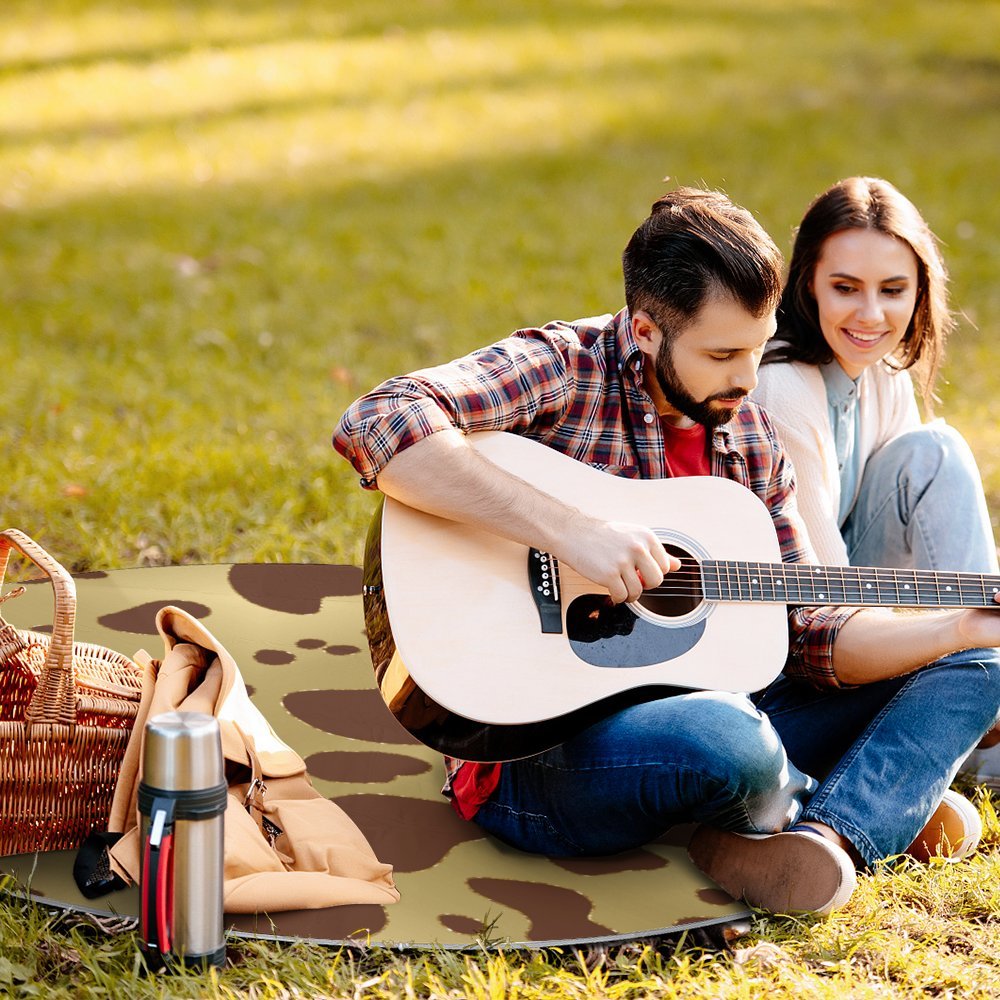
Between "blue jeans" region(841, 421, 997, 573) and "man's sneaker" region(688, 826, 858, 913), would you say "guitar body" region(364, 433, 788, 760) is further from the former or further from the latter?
"blue jeans" region(841, 421, 997, 573)

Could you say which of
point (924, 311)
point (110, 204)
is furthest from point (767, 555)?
point (110, 204)

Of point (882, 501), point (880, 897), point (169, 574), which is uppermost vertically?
point (882, 501)

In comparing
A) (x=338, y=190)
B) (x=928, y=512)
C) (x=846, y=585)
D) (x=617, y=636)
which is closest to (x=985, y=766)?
(x=928, y=512)

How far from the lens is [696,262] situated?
2.76 metres

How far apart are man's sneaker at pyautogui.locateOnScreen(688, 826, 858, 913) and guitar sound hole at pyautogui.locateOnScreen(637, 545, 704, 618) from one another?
0.46m

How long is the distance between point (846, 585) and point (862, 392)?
2.95ft

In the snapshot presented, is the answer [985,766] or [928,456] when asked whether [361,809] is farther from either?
[928,456]

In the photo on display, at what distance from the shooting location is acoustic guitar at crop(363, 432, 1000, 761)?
102 inches

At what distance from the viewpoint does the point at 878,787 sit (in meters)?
2.83

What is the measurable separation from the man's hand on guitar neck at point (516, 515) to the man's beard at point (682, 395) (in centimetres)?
31

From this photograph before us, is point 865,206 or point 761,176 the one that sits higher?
point 761,176

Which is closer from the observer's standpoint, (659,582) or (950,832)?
(659,582)

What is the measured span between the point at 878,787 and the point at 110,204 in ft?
21.6

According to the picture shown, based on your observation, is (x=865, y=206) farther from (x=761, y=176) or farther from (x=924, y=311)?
(x=761, y=176)
